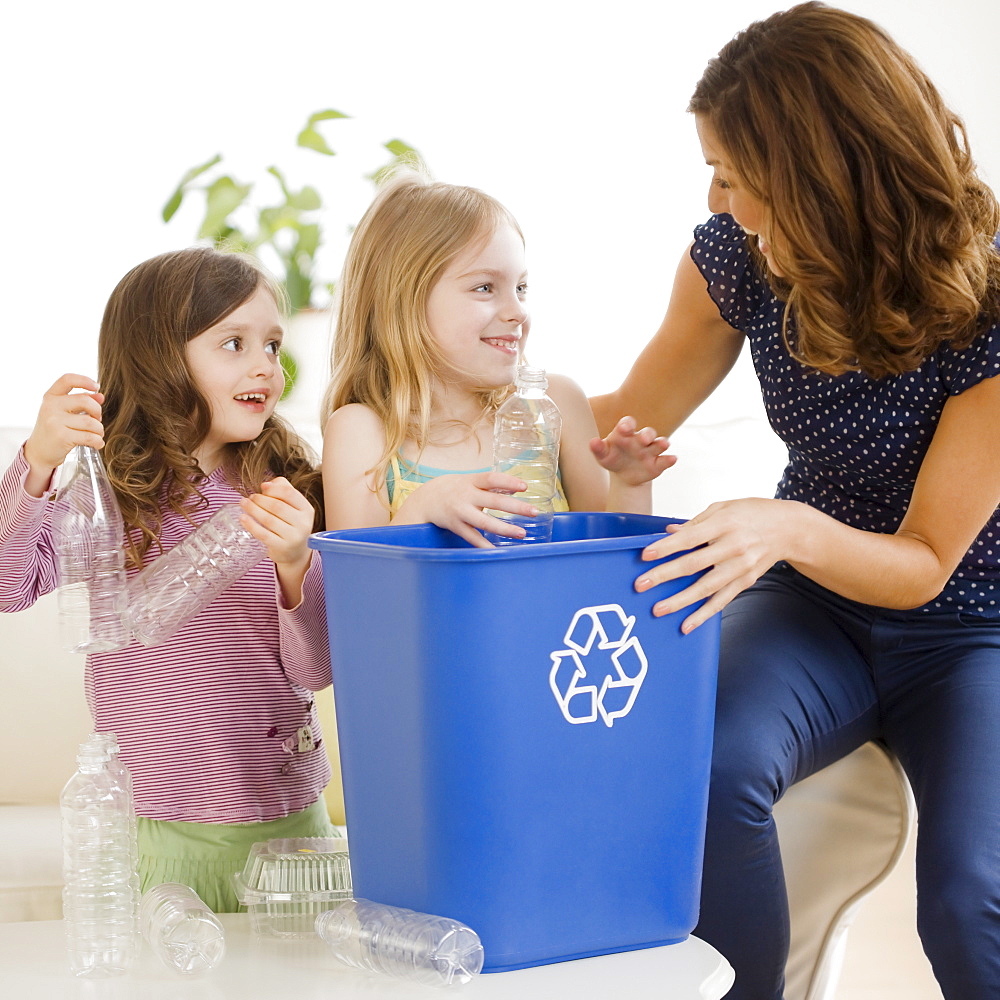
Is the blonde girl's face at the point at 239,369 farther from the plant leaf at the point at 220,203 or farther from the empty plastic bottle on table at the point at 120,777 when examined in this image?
the plant leaf at the point at 220,203

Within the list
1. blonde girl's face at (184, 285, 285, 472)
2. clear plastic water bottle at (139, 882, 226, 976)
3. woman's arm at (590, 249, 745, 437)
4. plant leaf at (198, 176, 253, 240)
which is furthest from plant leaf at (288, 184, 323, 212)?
clear plastic water bottle at (139, 882, 226, 976)

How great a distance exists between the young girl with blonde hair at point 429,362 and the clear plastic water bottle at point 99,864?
0.42 metres

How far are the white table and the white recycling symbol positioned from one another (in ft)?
0.71

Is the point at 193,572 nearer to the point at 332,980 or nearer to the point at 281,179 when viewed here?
the point at 332,980

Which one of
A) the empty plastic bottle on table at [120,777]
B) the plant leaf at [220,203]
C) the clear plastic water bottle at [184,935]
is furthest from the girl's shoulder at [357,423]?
the plant leaf at [220,203]

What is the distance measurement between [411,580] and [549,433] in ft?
1.71

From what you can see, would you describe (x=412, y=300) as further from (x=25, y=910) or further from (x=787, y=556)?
(x=25, y=910)

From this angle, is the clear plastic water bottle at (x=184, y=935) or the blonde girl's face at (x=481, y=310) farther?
the blonde girl's face at (x=481, y=310)

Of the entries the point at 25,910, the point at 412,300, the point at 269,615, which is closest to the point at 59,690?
the point at 25,910

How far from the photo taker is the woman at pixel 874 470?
4.00 ft

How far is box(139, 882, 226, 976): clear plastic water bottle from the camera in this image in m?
1.04

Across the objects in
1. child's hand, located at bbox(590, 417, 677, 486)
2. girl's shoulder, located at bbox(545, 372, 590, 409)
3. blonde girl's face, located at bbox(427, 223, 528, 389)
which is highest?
blonde girl's face, located at bbox(427, 223, 528, 389)

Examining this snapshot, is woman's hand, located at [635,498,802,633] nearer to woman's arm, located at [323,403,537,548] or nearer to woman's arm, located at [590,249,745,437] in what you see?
woman's arm, located at [323,403,537,548]

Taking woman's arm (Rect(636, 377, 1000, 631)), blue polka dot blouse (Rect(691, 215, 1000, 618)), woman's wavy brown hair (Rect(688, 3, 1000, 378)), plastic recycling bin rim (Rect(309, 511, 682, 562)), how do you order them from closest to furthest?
plastic recycling bin rim (Rect(309, 511, 682, 562))
woman's arm (Rect(636, 377, 1000, 631))
woman's wavy brown hair (Rect(688, 3, 1000, 378))
blue polka dot blouse (Rect(691, 215, 1000, 618))
